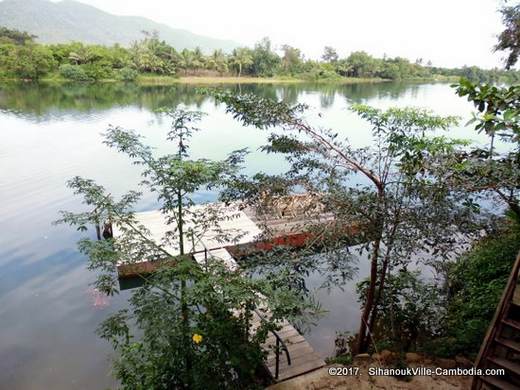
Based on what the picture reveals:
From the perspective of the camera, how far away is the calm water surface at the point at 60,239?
540 cm

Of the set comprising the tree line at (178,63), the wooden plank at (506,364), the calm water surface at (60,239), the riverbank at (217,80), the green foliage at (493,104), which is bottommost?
the calm water surface at (60,239)

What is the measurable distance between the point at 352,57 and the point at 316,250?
58524 millimetres

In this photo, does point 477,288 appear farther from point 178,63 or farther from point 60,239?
point 178,63

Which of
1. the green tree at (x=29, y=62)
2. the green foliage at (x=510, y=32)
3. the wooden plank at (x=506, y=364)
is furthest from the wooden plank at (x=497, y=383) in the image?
the green tree at (x=29, y=62)

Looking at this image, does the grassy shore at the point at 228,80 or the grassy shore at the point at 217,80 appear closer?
the grassy shore at the point at 217,80

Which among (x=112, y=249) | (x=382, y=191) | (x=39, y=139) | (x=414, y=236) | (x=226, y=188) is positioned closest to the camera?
(x=112, y=249)

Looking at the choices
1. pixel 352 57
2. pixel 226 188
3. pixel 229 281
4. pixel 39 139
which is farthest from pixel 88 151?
pixel 352 57

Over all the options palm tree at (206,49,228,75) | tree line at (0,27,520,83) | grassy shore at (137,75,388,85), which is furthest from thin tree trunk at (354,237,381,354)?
palm tree at (206,49,228,75)

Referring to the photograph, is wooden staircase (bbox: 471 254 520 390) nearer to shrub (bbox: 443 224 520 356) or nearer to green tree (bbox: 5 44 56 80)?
shrub (bbox: 443 224 520 356)

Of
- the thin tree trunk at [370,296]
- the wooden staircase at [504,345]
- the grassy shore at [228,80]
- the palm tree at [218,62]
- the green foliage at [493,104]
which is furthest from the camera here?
the palm tree at [218,62]

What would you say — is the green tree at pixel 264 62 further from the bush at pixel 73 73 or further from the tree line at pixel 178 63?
the bush at pixel 73 73

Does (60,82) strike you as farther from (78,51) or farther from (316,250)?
(316,250)

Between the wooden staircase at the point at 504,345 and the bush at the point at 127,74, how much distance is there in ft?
138

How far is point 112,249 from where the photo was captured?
3.18m
